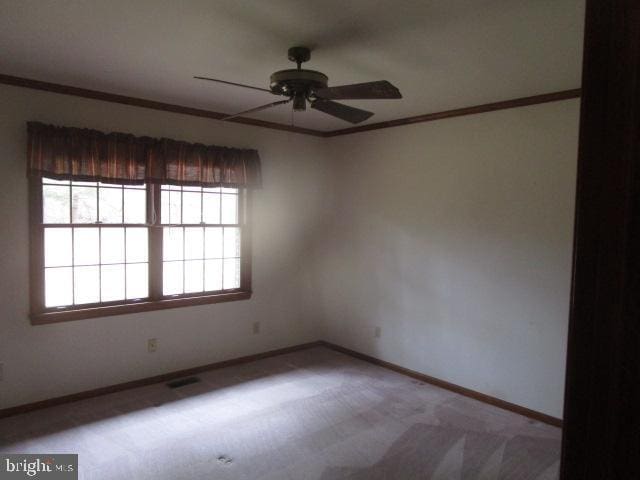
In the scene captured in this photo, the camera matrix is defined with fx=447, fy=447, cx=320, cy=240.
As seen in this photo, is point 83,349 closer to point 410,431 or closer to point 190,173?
point 190,173

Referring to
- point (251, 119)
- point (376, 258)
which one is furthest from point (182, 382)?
point (251, 119)

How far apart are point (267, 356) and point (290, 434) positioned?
5.59ft

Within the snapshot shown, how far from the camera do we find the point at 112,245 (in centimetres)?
384

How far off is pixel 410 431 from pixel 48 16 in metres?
3.39

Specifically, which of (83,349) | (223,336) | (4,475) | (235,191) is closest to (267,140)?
(235,191)

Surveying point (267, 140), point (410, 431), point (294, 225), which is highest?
point (267, 140)

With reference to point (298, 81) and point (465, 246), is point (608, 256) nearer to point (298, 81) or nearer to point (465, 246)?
point (298, 81)

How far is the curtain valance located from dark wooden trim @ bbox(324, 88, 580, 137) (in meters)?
1.23

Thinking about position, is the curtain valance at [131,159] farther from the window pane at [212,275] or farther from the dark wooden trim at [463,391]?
the dark wooden trim at [463,391]

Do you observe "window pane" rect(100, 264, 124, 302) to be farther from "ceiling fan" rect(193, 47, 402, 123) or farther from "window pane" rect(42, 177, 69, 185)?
"ceiling fan" rect(193, 47, 402, 123)

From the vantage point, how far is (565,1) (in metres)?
2.01

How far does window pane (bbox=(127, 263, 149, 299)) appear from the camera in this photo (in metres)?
3.97

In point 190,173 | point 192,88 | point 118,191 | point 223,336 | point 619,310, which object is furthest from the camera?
point 223,336

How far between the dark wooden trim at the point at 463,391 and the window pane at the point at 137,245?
2.41m
